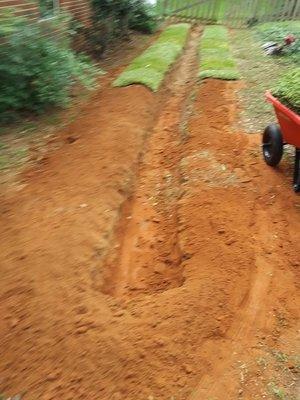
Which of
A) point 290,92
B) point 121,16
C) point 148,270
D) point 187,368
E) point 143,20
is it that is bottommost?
point 148,270

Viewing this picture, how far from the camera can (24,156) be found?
566cm

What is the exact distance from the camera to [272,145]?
572cm

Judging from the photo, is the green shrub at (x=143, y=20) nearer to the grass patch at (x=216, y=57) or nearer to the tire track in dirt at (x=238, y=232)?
the grass patch at (x=216, y=57)

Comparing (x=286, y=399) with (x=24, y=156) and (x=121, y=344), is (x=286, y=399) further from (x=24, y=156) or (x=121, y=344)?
(x=24, y=156)

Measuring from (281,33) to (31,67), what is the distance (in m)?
8.91

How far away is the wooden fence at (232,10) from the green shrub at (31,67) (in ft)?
32.1

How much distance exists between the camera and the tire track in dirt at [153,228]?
14.1 ft

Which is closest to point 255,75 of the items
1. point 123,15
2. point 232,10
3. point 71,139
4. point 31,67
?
point 123,15

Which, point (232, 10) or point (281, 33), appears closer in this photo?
point (281, 33)

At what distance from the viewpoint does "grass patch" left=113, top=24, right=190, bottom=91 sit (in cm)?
844

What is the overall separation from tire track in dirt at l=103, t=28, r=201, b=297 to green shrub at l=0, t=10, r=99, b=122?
5.60 ft

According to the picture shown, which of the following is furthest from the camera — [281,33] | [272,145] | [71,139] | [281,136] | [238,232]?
[281,33]

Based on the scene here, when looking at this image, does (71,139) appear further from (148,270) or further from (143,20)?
(143,20)

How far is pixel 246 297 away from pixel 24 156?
3442 millimetres
